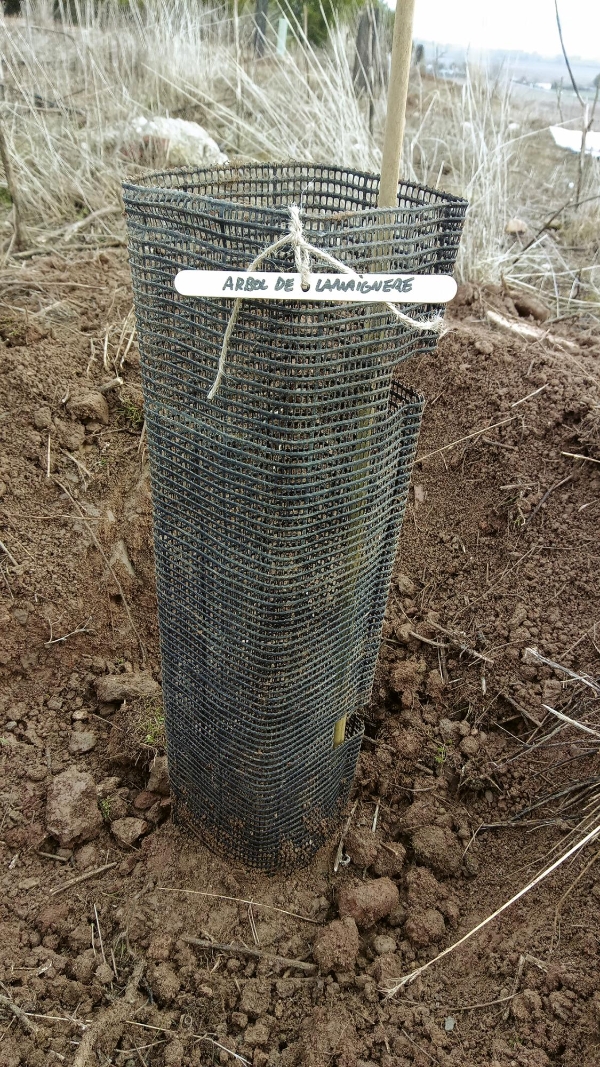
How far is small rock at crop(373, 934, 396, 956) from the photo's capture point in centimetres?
183

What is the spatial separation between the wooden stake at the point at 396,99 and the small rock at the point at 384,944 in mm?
1643

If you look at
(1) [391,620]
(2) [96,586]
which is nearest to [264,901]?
(1) [391,620]

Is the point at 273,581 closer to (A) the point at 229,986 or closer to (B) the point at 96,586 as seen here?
(A) the point at 229,986

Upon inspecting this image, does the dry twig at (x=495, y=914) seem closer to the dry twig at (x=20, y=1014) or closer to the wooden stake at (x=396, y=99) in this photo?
the dry twig at (x=20, y=1014)

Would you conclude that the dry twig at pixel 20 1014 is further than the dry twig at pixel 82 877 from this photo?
No

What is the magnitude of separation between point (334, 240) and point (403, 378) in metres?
1.55

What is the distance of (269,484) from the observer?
134 centimetres

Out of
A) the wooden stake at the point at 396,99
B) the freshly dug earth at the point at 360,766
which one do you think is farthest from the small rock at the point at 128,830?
the wooden stake at the point at 396,99

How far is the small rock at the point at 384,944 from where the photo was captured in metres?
1.83

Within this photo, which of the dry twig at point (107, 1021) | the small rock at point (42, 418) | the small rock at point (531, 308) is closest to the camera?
the dry twig at point (107, 1021)

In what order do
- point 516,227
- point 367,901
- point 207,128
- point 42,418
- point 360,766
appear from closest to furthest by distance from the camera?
point 367,901 → point 360,766 → point 42,418 → point 516,227 → point 207,128

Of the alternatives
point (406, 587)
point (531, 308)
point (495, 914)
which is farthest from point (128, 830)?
point (531, 308)

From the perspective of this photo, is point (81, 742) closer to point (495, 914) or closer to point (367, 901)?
point (367, 901)

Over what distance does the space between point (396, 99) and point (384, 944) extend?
1800 mm
